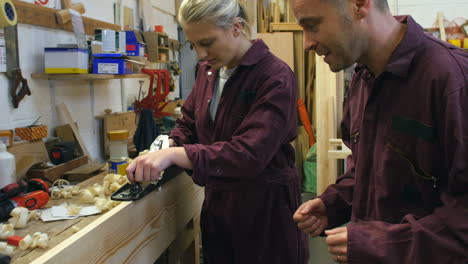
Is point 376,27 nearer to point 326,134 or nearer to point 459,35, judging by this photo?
point 326,134

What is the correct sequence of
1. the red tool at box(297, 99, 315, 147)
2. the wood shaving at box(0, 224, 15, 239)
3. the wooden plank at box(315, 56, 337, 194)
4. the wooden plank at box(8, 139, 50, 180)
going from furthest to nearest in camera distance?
the red tool at box(297, 99, 315, 147), the wooden plank at box(315, 56, 337, 194), the wooden plank at box(8, 139, 50, 180), the wood shaving at box(0, 224, 15, 239)

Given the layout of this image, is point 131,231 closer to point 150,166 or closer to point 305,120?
point 150,166

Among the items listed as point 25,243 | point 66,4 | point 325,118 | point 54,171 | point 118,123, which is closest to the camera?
point 25,243

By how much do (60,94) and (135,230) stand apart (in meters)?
1.28

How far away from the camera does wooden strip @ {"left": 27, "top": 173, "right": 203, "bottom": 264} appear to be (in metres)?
0.86

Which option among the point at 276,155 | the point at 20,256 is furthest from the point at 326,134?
the point at 20,256

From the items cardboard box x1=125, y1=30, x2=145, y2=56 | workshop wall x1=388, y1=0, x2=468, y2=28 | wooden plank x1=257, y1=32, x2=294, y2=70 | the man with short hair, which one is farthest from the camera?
wooden plank x1=257, y1=32, x2=294, y2=70

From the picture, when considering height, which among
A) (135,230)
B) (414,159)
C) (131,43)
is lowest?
(135,230)

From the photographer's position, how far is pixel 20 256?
894mm

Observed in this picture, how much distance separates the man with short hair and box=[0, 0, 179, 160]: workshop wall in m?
1.47

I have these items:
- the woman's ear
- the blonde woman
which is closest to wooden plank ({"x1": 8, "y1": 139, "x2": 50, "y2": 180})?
the blonde woman

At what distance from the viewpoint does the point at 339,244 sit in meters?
0.84

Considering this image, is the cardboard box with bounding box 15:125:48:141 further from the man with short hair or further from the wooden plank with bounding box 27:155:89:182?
the man with short hair

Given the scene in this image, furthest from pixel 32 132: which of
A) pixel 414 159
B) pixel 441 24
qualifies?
pixel 441 24
